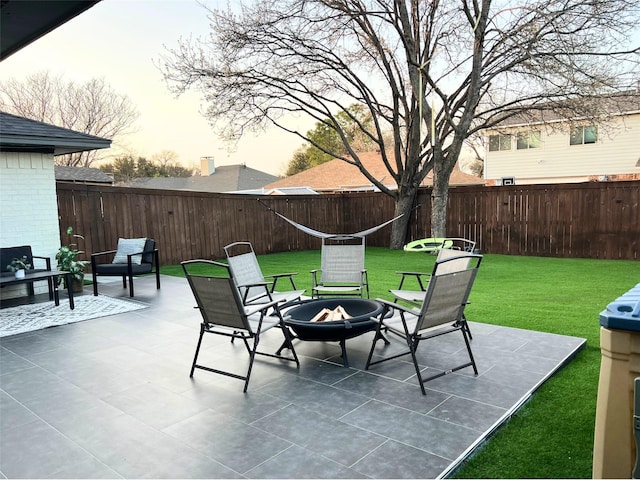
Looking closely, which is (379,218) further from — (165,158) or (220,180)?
(165,158)

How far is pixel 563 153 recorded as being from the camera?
1741 centimetres

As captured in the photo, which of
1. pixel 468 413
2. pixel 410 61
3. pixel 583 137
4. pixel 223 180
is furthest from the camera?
pixel 223 180

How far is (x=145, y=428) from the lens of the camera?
2.65 metres

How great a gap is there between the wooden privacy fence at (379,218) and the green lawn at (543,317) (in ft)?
2.56

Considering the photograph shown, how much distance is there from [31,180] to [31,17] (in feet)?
19.9

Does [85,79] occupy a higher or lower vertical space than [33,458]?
higher

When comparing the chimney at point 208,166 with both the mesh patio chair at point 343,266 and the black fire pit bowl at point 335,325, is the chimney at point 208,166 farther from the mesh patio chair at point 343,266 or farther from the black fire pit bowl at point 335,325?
the black fire pit bowl at point 335,325

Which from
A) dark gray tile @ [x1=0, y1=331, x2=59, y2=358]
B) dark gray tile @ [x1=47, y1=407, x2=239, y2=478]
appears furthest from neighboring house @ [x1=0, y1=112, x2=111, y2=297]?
dark gray tile @ [x1=47, y1=407, x2=239, y2=478]

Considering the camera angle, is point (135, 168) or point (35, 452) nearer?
point (35, 452)

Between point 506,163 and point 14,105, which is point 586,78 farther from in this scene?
point 14,105

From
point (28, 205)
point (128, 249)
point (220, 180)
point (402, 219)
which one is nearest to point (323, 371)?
point (128, 249)

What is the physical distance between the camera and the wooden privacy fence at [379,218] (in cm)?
962

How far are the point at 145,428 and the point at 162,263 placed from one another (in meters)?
8.48

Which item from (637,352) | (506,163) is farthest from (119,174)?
(637,352)
